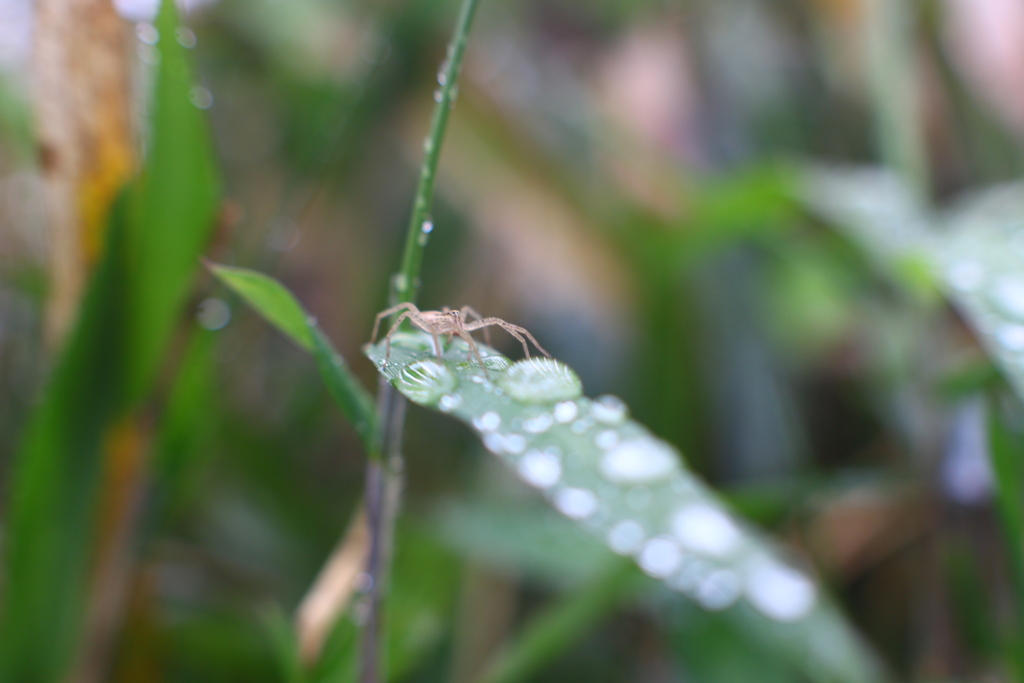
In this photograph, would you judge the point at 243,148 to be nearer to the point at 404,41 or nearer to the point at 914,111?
the point at 404,41

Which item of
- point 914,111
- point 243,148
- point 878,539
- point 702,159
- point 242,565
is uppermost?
point 914,111

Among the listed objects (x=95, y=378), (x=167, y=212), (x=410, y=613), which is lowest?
(x=410, y=613)

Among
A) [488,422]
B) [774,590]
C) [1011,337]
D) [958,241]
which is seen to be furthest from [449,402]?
[958,241]

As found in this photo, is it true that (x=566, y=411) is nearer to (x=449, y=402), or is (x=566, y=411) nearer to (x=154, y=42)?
(x=449, y=402)

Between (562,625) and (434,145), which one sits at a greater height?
(434,145)

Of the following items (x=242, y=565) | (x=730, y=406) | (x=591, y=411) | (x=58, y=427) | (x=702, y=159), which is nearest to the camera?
(x=591, y=411)

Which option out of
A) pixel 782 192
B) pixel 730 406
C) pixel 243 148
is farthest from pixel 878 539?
pixel 243 148
